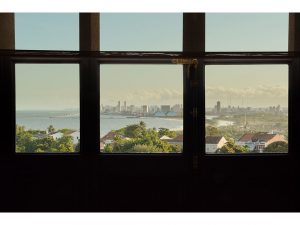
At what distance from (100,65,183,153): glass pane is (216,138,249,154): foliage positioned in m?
0.49

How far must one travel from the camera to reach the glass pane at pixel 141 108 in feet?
13.5

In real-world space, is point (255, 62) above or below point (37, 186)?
above

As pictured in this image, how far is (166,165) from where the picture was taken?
162 inches

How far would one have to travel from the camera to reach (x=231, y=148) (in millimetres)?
4172

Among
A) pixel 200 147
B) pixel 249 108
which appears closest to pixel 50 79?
pixel 200 147

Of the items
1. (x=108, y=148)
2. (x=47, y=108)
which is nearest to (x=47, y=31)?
(x=47, y=108)

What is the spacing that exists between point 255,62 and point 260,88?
0.31 metres

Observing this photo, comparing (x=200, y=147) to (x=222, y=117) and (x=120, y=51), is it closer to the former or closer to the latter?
(x=222, y=117)

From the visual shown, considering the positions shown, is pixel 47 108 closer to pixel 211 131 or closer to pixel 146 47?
pixel 146 47

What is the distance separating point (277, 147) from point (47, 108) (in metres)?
2.72

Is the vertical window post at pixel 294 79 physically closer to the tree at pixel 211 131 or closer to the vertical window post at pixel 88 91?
the tree at pixel 211 131

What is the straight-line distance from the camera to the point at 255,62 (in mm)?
4133

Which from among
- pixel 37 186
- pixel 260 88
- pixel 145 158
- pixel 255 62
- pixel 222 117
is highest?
pixel 255 62

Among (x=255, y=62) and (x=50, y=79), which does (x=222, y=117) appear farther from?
(x=50, y=79)
